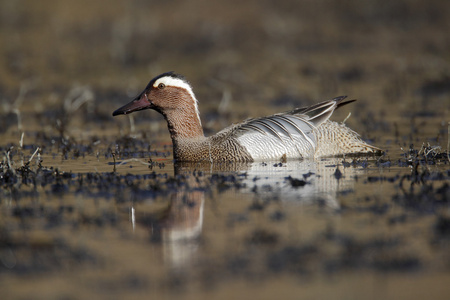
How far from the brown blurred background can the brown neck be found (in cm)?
247

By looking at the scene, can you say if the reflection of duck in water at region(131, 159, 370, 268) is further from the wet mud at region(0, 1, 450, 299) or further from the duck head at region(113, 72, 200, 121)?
the duck head at region(113, 72, 200, 121)

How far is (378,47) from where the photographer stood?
64.9ft

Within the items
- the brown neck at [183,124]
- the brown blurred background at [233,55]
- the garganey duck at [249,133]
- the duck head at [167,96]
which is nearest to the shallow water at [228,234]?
Result: the garganey duck at [249,133]

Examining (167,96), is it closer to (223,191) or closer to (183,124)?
(183,124)

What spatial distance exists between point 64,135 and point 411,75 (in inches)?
320

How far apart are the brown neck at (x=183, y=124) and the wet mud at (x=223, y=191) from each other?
1.28ft

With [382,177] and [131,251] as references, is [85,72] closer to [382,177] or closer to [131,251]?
[382,177]

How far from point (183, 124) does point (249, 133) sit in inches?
33.4

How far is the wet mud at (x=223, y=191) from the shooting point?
16.0 ft

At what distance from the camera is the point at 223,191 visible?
23.7ft

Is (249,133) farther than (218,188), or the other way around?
(249,133)

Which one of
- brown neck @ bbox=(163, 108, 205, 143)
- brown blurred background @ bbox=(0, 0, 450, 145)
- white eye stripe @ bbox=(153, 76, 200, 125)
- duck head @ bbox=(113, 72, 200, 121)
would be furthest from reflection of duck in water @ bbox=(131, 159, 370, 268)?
brown blurred background @ bbox=(0, 0, 450, 145)

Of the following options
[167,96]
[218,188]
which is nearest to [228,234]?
[218,188]

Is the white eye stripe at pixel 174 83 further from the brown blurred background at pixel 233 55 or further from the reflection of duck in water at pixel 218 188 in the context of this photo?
the brown blurred background at pixel 233 55
